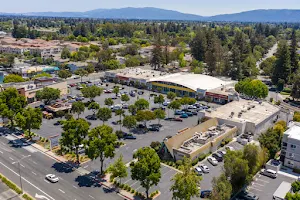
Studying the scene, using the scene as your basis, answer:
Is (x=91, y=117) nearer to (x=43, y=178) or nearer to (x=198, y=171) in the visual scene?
(x=43, y=178)

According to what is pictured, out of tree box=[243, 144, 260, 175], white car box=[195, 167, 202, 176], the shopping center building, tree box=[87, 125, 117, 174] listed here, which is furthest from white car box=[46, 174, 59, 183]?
the shopping center building

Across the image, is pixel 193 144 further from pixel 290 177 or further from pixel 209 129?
pixel 290 177

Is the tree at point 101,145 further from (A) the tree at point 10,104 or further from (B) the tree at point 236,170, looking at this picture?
(A) the tree at point 10,104

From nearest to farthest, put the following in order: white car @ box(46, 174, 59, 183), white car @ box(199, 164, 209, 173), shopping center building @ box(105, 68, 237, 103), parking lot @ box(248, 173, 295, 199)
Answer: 1. parking lot @ box(248, 173, 295, 199)
2. white car @ box(46, 174, 59, 183)
3. white car @ box(199, 164, 209, 173)
4. shopping center building @ box(105, 68, 237, 103)

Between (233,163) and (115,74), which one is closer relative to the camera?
(233,163)

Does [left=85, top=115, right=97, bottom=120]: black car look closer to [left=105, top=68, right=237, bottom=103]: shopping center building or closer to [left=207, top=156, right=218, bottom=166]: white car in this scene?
[left=207, top=156, right=218, bottom=166]: white car

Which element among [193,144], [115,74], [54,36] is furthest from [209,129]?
[54,36]
